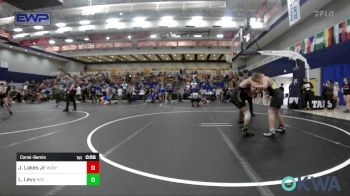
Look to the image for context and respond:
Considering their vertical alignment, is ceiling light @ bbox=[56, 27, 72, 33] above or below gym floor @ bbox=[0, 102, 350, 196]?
above

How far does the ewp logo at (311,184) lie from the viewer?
9.60 ft

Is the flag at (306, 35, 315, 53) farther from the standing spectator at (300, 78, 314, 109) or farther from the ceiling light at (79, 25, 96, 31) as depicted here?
the ceiling light at (79, 25, 96, 31)

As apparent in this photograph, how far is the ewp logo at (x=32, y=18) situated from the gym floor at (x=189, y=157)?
697 centimetres

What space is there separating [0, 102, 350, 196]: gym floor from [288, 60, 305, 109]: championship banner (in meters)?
6.02

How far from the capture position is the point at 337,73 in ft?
51.8

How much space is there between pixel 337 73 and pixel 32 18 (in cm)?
1697

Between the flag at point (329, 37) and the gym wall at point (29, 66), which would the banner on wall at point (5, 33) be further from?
the flag at point (329, 37)

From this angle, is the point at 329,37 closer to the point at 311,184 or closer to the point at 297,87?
the point at 297,87

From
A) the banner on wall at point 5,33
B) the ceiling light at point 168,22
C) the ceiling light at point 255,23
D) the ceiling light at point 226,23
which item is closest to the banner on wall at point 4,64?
the banner on wall at point 5,33

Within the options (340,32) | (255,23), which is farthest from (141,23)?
(340,32)

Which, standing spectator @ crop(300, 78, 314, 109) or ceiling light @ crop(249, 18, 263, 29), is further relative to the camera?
ceiling light @ crop(249, 18, 263, 29)

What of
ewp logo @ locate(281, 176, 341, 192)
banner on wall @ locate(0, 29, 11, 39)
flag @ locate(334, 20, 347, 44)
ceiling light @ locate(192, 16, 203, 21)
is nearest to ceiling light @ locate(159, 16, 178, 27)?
ceiling light @ locate(192, 16, 203, 21)

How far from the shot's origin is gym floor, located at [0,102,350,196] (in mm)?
2957

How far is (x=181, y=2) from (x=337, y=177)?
17.0m
